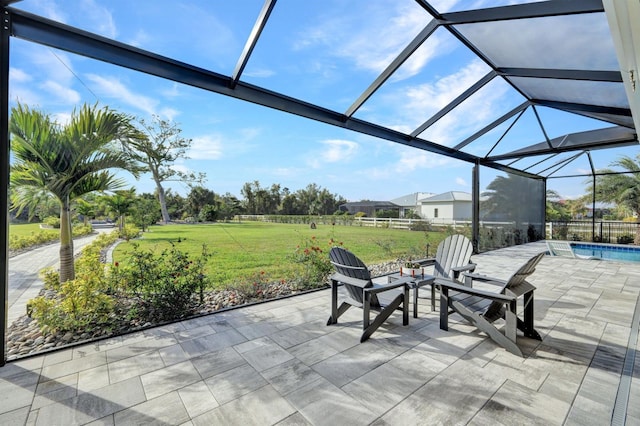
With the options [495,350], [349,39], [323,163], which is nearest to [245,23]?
[349,39]

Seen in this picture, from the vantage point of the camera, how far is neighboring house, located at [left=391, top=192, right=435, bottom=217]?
27.7ft

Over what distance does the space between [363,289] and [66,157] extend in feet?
10.6

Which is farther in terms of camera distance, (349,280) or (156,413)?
(349,280)

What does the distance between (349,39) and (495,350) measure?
A: 12.0 ft

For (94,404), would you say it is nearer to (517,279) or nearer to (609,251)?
(517,279)

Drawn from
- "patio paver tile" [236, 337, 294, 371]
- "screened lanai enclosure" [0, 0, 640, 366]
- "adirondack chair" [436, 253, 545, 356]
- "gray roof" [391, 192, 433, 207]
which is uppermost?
"screened lanai enclosure" [0, 0, 640, 366]

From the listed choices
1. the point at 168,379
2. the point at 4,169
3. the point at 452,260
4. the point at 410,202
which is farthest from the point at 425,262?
the point at 410,202

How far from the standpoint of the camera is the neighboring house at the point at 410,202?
8.45 metres

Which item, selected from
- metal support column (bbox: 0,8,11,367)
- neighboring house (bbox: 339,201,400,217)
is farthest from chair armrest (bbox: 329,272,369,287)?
neighboring house (bbox: 339,201,400,217)

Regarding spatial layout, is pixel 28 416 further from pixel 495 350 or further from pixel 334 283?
pixel 495 350

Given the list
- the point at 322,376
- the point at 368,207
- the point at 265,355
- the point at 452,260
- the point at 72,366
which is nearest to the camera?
the point at 322,376

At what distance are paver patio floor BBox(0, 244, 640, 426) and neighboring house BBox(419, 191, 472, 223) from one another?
17.6ft

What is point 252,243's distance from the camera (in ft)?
16.2

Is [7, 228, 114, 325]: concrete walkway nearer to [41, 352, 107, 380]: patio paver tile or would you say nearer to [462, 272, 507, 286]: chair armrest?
[41, 352, 107, 380]: patio paver tile
